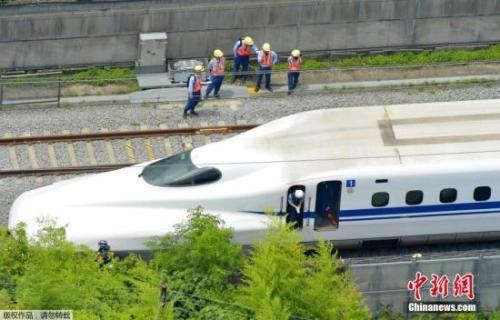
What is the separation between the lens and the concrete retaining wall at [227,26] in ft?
111

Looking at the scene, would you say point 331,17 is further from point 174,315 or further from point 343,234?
point 174,315

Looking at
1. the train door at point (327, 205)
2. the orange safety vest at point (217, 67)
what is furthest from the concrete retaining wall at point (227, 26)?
the train door at point (327, 205)

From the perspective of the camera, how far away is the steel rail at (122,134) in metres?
29.1

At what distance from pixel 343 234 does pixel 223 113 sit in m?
7.80

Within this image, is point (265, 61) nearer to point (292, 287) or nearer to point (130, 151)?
point (130, 151)

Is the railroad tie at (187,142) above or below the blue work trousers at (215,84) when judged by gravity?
below

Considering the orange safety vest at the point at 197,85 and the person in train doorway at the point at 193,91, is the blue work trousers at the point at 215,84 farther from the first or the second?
the orange safety vest at the point at 197,85

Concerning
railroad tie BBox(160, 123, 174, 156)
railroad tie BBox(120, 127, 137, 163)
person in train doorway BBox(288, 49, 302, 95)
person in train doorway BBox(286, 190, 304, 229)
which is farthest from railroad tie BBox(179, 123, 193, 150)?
person in train doorway BBox(286, 190, 304, 229)

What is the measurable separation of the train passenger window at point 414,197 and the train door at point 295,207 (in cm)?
223

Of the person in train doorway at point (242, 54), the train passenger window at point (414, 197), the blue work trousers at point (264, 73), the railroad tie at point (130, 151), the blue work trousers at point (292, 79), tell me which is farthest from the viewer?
the person in train doorway at point (242, 54)

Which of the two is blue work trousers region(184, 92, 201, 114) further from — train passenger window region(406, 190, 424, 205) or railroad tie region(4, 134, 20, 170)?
train passenger window region(406, 190, 424, 205)

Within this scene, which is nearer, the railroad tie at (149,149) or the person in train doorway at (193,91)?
the railroad tie at (149,149)

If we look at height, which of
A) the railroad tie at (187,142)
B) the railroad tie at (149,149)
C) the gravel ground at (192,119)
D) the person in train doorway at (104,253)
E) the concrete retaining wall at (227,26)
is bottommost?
the person in train doorway at (104,253)

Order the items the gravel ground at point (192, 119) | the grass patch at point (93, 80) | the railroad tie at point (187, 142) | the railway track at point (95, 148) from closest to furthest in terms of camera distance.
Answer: the railway track at point (95, 148) < the railroad tie at point (187, 142) < the gravel ground at point (192, 119) < the grass patch at point (93, 80)
